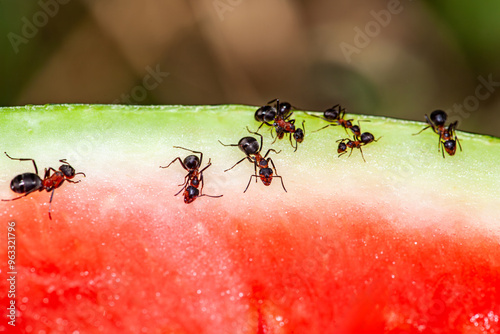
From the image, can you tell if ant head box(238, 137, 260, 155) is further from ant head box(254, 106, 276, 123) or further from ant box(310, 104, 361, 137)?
ant box(310, 104, 361, 137)

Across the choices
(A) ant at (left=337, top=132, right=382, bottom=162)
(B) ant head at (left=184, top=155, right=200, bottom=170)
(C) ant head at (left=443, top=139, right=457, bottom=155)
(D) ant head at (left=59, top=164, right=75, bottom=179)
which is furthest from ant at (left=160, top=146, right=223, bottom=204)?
(C) ant head at (left=443, top=139, right=457, bottom=155)

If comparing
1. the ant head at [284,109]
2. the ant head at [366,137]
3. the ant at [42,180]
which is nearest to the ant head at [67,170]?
the ant at [42,180]

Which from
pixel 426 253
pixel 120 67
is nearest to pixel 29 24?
pixel 120 67

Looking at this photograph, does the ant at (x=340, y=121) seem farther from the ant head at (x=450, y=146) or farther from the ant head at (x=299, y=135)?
the ant head at (x=450, y=146)

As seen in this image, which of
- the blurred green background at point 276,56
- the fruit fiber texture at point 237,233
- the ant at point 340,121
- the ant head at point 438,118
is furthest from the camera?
the blurred green background at point 276,56

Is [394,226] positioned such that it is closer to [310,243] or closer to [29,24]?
[310,243]

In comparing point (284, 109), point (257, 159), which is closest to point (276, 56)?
point (284, 109)
